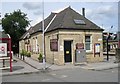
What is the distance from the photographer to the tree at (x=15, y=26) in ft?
183

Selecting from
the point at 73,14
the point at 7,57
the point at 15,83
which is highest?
the point at 73,14

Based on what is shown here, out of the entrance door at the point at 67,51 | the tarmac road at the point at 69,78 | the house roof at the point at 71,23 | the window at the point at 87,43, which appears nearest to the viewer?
the tarmac road at the point at 69,78

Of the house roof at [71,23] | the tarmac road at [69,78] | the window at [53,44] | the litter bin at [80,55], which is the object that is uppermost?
the house roof at [71,23]

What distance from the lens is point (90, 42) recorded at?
26453 millimetres

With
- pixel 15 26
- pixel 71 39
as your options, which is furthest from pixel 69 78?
pixel 15 26

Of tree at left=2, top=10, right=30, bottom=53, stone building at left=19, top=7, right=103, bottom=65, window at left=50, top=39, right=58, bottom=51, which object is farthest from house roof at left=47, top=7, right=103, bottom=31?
tree at left=2, top=10, right=30, bottom=53

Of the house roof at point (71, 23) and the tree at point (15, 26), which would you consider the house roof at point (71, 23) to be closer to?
the house roof at point (71, 23)

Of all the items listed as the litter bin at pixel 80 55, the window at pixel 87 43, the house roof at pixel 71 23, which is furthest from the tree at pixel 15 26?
the litter bin at pixel 80 55

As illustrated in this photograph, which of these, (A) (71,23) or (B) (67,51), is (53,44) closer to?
(B) (67,51)

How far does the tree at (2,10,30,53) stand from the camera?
5588 centimetres

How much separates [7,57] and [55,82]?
24.6ft

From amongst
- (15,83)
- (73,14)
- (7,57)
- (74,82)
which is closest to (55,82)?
(74,82)

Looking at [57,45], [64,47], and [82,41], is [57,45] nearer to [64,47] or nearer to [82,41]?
[64,47]

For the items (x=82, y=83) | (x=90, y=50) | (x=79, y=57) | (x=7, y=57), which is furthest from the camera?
(x=90, y=50)
